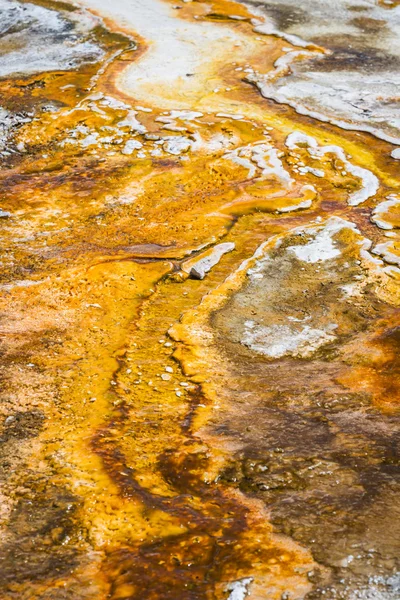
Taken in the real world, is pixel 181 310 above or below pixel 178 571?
below

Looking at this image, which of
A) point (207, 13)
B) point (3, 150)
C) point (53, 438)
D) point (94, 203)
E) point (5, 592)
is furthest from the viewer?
point (207, 13)

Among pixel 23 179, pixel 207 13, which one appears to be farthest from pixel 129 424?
pixel 207 13

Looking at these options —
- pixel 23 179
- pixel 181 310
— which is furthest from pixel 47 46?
pixel 181 310

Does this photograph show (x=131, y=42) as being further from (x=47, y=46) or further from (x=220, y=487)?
(x=220, y=487)

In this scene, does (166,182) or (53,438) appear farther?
(166,182)

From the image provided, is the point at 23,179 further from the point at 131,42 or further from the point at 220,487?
the point at 220,487

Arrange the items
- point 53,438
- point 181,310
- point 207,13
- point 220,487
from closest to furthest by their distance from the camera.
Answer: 1. point 220,487
2. point 53,438
3. point 181,310
4. point 207,13
